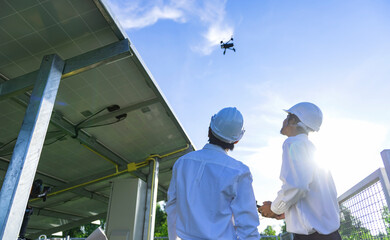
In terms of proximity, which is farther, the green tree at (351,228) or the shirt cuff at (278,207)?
the green tree at (351,228)

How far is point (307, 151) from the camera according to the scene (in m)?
2.08

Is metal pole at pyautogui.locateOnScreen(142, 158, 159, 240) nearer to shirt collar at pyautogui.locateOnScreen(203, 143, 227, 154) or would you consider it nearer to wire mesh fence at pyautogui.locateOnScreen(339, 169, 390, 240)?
wire mesh fence at pyautogui.locateOnScreen(339, 169, 390, 240)

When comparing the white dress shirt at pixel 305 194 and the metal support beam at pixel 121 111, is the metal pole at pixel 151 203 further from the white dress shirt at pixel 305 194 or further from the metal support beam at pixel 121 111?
the white dress shirt at pixel 305 194

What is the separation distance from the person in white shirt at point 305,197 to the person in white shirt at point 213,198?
0.46 metres

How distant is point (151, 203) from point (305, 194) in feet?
18.0

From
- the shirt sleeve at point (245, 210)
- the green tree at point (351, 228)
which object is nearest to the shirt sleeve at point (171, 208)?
the shirt sleeve at point (245, 210)

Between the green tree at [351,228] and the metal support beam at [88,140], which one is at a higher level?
the metal support beam at [88,140]

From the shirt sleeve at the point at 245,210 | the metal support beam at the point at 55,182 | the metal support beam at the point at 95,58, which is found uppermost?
the metal support beam at the point at 95,58

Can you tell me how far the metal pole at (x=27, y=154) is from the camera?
2623 millimetres

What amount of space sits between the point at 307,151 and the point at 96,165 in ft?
22.7

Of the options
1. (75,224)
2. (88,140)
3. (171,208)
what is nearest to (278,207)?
(171,208)

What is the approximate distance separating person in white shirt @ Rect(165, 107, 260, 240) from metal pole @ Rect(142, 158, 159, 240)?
505cm

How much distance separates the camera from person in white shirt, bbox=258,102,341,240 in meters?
1.88

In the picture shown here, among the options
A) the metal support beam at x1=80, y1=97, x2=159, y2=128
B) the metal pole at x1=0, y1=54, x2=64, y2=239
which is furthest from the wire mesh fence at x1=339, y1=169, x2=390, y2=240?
the metal support beam at x1=80, y1=97, x2=159, y2=128
